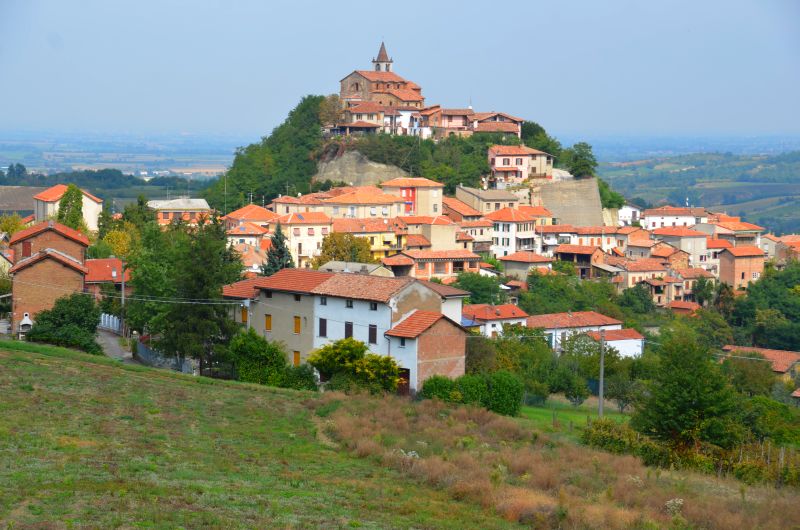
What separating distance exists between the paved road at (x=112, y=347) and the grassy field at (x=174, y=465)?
22.6ft

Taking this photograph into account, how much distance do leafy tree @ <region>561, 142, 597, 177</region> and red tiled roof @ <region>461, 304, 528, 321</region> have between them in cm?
2583

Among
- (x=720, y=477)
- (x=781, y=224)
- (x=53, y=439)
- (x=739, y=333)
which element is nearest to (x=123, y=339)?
(x=53, y=439)

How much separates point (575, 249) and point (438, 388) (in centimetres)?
3931

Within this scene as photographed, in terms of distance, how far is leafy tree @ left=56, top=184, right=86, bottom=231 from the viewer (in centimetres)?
5709

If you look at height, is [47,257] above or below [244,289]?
above

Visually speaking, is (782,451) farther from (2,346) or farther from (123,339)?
(123,339)

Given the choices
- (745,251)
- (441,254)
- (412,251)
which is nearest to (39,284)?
(412,251)

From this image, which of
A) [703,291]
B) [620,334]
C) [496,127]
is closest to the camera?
[620,334]

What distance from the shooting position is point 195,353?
32188mm

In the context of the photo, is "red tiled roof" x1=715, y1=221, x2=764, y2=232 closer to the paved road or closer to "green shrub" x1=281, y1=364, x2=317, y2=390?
the paved road

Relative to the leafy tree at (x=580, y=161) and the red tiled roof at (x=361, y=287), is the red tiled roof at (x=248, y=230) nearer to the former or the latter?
the leafy tree at (x=580, y=161)

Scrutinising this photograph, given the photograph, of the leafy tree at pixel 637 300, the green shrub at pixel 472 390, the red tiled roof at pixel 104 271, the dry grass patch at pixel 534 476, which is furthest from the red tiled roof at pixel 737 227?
the dry grass patch at pixel 534 476

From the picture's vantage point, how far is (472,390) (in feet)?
98.1

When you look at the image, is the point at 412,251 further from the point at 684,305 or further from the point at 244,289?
the point at 244,289
